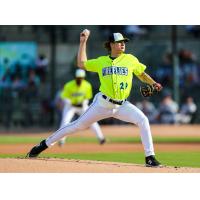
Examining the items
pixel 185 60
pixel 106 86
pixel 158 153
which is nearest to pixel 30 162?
pixel 106 86

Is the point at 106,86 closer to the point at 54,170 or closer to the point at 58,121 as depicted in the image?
the point at 54,170

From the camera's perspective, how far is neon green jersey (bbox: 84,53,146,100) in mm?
9531

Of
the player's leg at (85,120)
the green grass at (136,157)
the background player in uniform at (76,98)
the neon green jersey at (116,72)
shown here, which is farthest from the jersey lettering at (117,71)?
the background player in uniform at (76,98)

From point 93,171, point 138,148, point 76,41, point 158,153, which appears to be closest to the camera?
point 93,171

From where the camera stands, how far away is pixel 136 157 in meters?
13.3

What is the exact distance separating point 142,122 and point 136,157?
13.1 feet

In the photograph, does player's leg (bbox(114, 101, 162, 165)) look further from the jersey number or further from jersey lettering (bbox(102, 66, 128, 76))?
jersey lettering (bbox(102, 66, 128, 76))

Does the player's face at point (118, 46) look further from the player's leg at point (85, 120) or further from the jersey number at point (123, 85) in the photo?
the player's leg at point (85, 120)

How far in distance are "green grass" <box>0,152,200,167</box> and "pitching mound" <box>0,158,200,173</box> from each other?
104 inches

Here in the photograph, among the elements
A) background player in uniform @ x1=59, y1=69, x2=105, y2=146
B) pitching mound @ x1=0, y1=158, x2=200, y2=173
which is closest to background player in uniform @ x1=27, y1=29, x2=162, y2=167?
pitching mound @ x1=0, y1=158, x2=200, y2=173

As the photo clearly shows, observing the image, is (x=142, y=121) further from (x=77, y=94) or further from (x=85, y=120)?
(x=77, y=94)

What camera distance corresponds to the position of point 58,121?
25094mm

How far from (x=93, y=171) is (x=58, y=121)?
16373mm

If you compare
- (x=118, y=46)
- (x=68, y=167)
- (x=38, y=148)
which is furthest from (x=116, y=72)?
(x=38, y=148)
